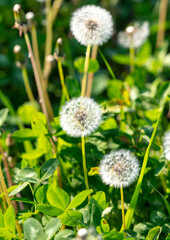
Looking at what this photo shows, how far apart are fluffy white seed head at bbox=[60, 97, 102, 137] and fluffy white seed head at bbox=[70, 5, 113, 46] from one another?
197 mm

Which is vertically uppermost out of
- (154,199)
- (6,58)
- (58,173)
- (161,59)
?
(6,58)

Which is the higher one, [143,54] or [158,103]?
[143,54]

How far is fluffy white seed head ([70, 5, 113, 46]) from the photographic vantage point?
0.97 m

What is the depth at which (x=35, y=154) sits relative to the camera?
1065mm

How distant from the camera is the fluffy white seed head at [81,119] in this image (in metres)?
0.85

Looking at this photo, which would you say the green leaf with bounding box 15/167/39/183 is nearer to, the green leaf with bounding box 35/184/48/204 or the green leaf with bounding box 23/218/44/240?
the green leaf with bounding box 35/184/48/204

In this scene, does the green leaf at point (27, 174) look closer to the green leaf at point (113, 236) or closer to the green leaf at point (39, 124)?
the green leaf at point (39, 124)

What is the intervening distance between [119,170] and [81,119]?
165 millimetres

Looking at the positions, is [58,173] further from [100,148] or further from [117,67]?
[117,67]

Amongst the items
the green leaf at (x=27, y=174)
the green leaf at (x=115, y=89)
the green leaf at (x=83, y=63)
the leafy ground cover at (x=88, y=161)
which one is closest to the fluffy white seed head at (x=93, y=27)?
the leafy ground cover at (x=88, y=161)

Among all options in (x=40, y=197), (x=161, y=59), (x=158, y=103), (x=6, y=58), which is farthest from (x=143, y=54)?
(x=40, y=197)

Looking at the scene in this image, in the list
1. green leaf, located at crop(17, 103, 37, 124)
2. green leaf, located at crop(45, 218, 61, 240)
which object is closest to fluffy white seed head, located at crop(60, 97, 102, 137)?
green leaf, located at crop(45, 218, 61, 240)

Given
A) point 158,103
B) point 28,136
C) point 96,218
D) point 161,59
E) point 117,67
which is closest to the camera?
point 96,218

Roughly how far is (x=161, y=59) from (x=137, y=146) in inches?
34.6
